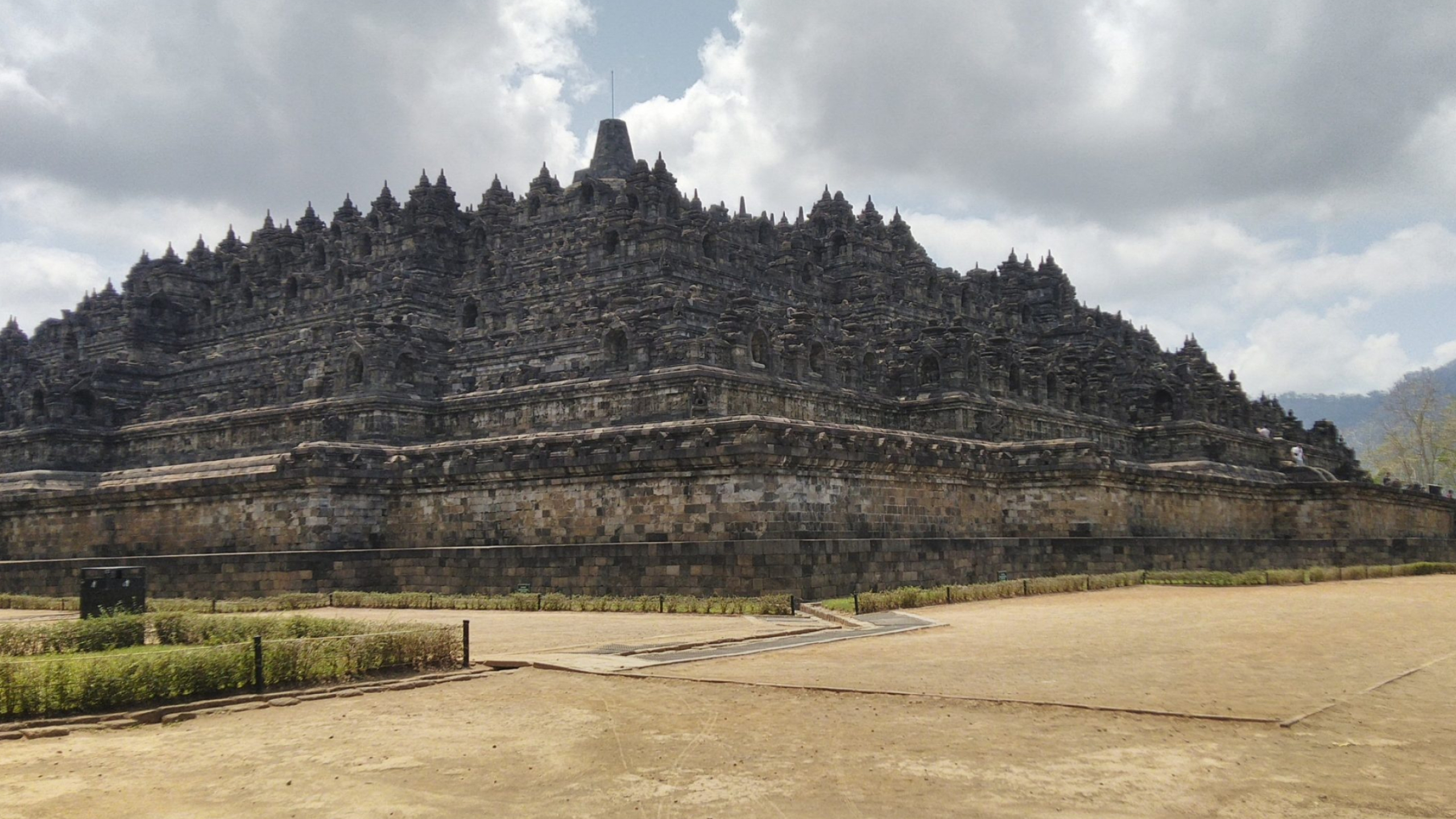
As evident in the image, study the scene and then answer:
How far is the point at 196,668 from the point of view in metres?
16.0

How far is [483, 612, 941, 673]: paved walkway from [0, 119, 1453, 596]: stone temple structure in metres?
6.01

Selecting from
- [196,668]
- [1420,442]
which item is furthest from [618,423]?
[1420,442]

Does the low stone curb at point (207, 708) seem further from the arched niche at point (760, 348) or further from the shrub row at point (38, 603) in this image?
the arched niche at point (760, 348)

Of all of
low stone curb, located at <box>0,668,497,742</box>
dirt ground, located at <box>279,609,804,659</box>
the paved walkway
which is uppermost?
dirt ground, located at <box>279,609,804,659</box>

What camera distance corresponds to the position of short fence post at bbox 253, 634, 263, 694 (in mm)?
16406

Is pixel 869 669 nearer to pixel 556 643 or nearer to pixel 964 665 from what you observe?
pixel 964 665

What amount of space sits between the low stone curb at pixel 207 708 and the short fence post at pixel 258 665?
16 centimetres

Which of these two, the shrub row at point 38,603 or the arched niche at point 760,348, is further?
the arched niche at point 760,348

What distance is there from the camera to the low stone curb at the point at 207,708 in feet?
46.4

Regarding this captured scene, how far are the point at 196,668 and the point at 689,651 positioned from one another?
26.1 feet

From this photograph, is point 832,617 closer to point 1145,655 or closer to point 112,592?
point 1145,655

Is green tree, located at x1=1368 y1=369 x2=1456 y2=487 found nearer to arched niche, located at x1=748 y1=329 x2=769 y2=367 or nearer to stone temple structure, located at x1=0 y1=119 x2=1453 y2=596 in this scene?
stone temple structure, located at x1=0 y1=119 x2=1453 y2=596

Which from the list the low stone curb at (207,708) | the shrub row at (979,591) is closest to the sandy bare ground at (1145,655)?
the shrub row at (979,591)

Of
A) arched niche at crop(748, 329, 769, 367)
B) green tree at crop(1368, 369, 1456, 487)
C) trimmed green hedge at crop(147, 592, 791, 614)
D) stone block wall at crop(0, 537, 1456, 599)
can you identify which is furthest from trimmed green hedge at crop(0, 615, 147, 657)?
green tree at crop(1368, 369, 1456, 487)
